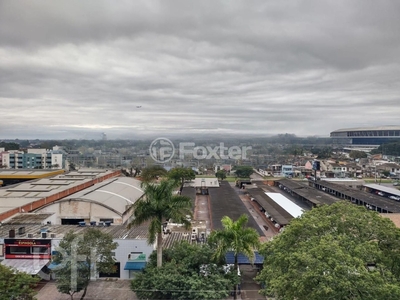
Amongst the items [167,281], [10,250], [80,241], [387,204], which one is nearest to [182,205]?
[167,281]

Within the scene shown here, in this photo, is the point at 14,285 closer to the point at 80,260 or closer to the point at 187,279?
the point at 80,260

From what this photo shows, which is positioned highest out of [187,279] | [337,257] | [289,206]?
[337,257]

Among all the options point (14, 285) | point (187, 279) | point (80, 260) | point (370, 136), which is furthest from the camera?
point (370, 136)

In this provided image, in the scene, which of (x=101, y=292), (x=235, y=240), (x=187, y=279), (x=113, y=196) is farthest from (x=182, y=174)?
(x=187, y=279)

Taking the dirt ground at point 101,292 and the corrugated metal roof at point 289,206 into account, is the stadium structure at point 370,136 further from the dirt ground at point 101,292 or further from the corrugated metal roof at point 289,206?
the dirt ground at point 101,292

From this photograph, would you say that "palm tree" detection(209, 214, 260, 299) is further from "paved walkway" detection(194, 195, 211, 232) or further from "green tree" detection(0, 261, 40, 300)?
"paved walkway" detection(194, 195, 211, 232)
